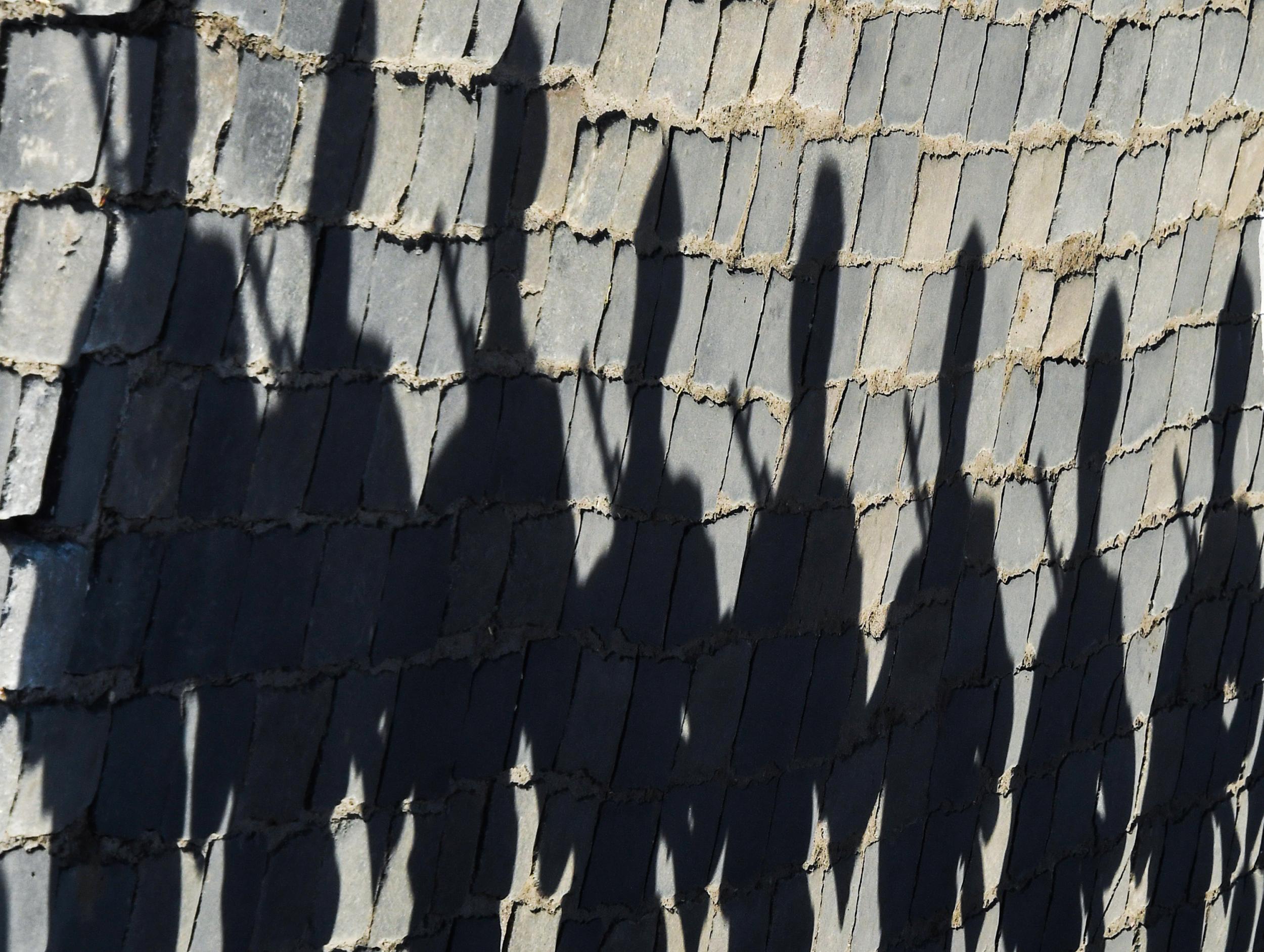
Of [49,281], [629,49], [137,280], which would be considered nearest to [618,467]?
[629,49]

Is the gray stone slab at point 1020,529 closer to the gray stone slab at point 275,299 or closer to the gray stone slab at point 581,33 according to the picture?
the gray stone slab at point 581,33

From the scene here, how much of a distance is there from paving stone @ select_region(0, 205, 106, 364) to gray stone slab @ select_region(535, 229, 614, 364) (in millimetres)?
922

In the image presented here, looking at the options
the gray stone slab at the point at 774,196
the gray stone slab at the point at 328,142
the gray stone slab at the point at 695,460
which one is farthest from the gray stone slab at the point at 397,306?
the gray stone slab at the point at 774,196

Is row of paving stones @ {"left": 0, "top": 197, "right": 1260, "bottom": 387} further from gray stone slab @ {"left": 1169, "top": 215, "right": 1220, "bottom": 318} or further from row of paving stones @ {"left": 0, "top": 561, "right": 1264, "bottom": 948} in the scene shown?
row of paving stones @ {"left": 0, "top": 561, "right": 1264, "bottom": 948}

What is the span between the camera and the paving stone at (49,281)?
1.92 m

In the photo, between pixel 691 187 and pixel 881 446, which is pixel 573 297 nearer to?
pixel 691 187

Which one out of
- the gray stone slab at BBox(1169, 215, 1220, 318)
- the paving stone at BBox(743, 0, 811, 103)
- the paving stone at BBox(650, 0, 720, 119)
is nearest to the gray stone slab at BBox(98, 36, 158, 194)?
the paving stone at BBox(650, 0, 720, 119)

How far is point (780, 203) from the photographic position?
126 inches

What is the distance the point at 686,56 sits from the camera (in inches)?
115

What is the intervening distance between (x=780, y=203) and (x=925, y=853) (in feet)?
6.00

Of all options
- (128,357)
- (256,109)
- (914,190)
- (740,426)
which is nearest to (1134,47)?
(914,190)

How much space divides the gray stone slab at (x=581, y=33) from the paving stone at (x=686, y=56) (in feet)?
0.56

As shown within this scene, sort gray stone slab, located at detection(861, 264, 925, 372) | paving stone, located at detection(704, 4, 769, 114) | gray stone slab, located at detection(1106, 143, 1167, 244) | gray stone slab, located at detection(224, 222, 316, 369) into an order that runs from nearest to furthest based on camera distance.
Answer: gray stone slab, located at detection(224, 222, 316, 369), paving stone, located at detection(704, 4, 769, 114), gray stone slab, located at detection(861, 264, 925, 372), gray stone slab, located at detection(1106, 143, 1167, 244)

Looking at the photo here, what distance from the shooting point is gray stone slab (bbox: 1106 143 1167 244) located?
4195 mm
